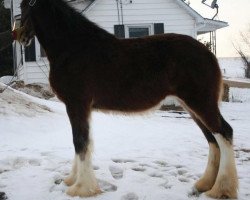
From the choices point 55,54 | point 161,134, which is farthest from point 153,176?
point 161,134

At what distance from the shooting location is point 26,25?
4.38 m

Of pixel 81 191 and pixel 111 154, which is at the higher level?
pixel 81 191

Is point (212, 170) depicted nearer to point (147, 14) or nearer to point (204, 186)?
point (204, 186)

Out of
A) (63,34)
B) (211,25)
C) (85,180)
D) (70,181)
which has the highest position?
(211,25)

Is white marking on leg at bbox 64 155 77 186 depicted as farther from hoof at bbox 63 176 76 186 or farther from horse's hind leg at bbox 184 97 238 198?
horse's hind leg at bbox 184 97 238 198

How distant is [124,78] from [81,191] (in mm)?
1245

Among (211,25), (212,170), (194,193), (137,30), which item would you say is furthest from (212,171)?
(211,25)

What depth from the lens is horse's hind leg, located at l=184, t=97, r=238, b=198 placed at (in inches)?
157

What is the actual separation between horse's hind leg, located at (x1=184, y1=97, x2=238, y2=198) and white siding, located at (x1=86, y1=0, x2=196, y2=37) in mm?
12531

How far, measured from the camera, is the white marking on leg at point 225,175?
3994 millimetres

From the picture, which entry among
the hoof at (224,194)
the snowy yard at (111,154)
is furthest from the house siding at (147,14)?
the hoof at (224,194)

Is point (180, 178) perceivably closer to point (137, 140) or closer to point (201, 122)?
point (201, 122)

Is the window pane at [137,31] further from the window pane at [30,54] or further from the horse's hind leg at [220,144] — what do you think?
the horse's hind leg at [220,144]

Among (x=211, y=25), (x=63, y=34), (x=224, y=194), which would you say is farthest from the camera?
(x=211, y=25)
